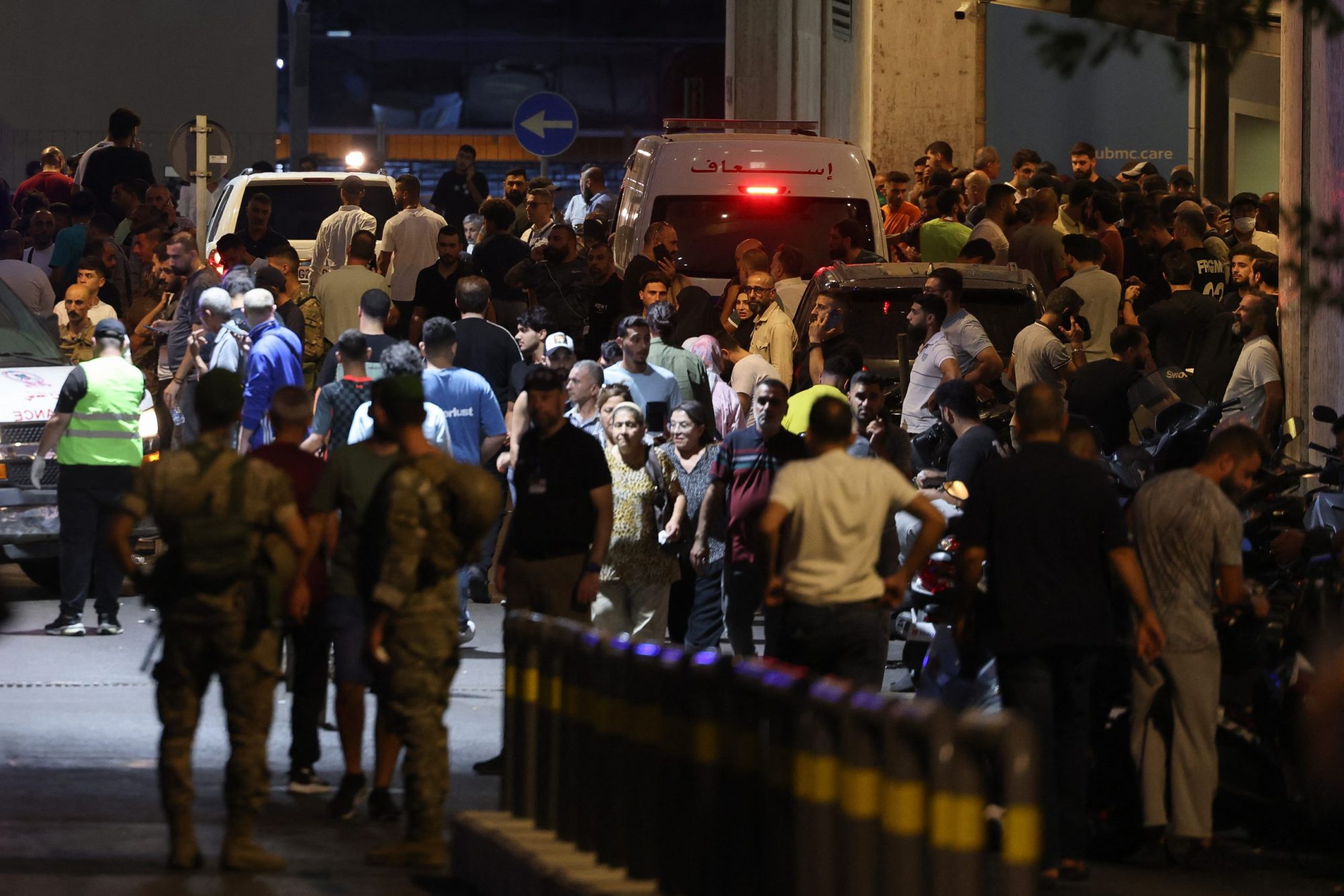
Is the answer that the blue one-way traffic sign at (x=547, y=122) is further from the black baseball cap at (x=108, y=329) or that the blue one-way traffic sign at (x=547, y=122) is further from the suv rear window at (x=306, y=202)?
the black baseball cap at (x=108, y=329)

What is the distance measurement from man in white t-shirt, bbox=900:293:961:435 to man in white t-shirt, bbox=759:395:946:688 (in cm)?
511

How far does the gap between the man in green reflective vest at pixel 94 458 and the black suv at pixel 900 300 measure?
4.85m

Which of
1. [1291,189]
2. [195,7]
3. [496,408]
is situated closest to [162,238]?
[496,408]

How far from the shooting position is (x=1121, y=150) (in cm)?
2934

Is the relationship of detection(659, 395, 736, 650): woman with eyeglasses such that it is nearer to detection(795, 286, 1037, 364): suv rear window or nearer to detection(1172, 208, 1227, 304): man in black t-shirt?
detection(795, 286, 1037, 364): suv rear window

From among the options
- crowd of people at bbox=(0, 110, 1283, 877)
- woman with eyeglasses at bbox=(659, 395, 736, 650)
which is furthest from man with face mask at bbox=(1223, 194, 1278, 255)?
woman with eyeglasses at bbox=(659, 395, 736, 650)

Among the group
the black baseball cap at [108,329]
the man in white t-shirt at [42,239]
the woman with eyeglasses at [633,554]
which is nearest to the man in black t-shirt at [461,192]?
the man in white t-shirt at [42,239]

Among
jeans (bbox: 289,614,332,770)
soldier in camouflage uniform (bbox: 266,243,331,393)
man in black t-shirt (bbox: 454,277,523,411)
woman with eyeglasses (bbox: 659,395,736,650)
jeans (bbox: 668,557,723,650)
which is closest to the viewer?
jeans (bbox: 289,614,332,770)

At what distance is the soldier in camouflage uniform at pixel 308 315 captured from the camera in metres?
17.4

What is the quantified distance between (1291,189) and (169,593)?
10122mm

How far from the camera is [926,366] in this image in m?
14.6

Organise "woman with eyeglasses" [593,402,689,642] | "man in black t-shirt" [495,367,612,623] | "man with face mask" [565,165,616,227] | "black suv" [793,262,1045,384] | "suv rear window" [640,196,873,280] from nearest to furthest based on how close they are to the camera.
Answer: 1. "man in black t-shirt" [495,367,612,623]
2. "woman with eyeglasses" [593,402,689,642]
3. "black suv" [793,262,1045,384]
4. "suv rear window" [640,196,873,280]
5. "man with face mask" [565,165,616,227]

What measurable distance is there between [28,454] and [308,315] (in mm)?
2849

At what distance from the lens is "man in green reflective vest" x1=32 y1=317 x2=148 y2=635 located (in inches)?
552
